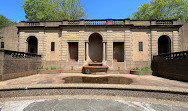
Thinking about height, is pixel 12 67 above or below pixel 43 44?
below

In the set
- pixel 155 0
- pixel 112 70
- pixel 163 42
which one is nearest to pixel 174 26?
pixel 163 42

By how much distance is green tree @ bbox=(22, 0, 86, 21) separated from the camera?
22.2 m

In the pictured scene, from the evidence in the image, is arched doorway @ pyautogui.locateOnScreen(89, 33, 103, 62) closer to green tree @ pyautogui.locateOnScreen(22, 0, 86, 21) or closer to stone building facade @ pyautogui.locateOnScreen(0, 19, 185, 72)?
stone building facade @ pyautogui.locateOnScreen(0, 19, 185, 72)

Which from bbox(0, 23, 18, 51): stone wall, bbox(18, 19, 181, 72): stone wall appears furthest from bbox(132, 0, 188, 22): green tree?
bbox(0, 23, 18, 51): stone wall

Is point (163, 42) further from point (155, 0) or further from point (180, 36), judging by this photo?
point (155, 0)

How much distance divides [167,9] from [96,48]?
76.0 feet

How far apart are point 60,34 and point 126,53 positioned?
11386 millimetres

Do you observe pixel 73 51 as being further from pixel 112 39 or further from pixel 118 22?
pixel 118 22

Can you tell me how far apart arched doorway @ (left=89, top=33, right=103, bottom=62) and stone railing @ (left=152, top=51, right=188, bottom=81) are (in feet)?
29.0

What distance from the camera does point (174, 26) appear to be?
13.8m

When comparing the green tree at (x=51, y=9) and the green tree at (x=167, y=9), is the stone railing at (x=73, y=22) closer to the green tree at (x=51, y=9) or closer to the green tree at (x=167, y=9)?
the green tree at (x=51, y=9)

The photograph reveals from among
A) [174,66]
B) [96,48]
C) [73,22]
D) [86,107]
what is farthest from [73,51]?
[174,66]

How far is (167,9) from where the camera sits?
909 inches

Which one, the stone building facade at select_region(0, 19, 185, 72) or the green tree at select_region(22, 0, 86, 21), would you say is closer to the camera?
the stone building facade at select_region(0, 19, 185, 72)
